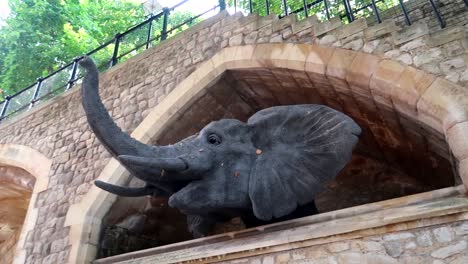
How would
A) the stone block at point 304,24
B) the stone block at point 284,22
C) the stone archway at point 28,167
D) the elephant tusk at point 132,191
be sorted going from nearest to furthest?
the elephant tusk at point 132,191, the stone block at point 304,24, the stone block at point 284,22, the stone archway at point 28,167

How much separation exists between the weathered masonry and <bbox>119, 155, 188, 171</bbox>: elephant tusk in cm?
71

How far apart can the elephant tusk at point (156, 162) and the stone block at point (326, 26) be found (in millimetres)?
1733

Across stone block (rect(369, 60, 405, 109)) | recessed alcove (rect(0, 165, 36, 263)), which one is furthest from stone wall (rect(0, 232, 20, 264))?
stone block (rect(369, 60, 405, 109))

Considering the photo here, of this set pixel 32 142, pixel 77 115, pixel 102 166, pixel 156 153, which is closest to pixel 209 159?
pixel 156 153

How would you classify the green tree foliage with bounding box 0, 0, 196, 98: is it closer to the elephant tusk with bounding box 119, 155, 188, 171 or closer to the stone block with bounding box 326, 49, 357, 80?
the stone block with bounding box 326, 49, 357, 80

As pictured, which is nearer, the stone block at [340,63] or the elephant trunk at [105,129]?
the elephant trunk at [105,129]

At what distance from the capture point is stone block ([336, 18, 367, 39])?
127 inches

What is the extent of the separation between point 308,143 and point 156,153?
3.92 ft

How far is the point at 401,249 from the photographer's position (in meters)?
2.21

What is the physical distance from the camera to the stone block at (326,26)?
Answer: 3384mm

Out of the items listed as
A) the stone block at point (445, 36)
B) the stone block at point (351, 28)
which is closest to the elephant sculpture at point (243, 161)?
the stone block at point (351, 28)

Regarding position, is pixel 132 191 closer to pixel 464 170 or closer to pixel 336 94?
pixel 336 94

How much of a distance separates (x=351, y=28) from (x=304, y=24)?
1.60ft

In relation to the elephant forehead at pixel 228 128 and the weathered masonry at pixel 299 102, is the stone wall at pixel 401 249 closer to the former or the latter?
the weathered masonry at pixel 299 102
